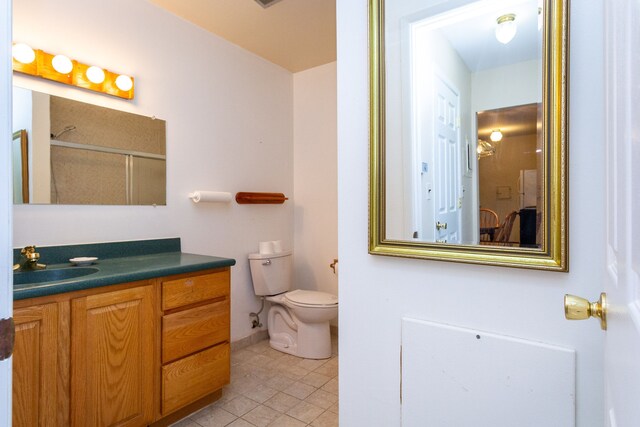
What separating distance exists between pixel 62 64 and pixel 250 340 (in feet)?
7.61

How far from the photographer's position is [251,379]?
2354mm

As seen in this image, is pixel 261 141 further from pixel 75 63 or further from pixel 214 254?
pixel 75 63

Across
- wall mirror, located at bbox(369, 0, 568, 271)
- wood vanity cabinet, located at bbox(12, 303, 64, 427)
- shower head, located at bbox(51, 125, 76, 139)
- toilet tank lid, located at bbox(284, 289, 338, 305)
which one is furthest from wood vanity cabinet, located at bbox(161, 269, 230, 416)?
wall mirror, located at bbox(369, 0, 568, 271)

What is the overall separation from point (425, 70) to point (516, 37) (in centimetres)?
26

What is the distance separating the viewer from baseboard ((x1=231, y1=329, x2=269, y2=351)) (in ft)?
9.16

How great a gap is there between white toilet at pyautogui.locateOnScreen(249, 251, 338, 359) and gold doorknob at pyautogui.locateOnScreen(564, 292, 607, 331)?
205 cm

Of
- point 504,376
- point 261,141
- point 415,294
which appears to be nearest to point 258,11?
point 261,141

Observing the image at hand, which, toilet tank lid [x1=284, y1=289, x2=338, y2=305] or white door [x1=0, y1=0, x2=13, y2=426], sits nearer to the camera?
white door [x1=0, y1=0, x2=13, y2=426]

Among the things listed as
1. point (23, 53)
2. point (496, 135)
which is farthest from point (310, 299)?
point (23, 53)

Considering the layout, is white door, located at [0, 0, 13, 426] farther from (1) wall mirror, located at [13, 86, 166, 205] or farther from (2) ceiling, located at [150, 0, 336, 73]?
(2) ceiling, located at [150, 0, 336, 73]

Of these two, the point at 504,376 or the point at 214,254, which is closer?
the point at 504,376

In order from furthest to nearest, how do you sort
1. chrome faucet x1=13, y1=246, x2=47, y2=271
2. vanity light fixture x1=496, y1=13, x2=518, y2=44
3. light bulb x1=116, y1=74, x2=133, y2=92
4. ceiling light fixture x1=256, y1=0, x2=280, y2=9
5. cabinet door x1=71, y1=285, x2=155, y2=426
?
ceiling light fixture x1=256, y1=0, x2=280, y2=9 → light bulb x1=116, y1=74, x2=133, y2=92 → chrome faucet x1=13, y1=246, x2=47, y2=271 → cabinet door x1=71, y1=285, x2=155, y2=426 → vanity light fixture x1=496, y1=13, x2=518, y2=44

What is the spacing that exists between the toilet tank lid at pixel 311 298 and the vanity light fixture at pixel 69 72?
180cm

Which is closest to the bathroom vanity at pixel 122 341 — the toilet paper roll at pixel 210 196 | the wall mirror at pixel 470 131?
the toilet paper roll at pixel 210 196
